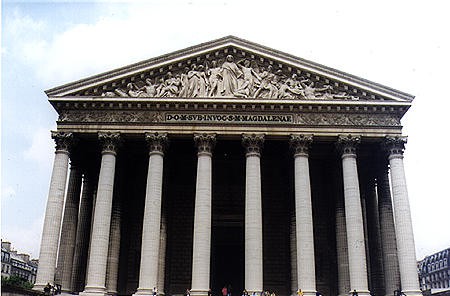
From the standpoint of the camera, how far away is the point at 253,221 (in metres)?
28.4

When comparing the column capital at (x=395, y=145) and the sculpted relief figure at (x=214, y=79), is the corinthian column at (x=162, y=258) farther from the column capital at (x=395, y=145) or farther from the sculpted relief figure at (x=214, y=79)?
the column capital at (x=395, y=145)

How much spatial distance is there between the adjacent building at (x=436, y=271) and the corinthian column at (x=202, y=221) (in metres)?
59.5

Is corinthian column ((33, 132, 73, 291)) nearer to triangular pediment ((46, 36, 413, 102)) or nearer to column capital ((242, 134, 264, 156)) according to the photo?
triangular pediment ((46, 36, 413, 102))

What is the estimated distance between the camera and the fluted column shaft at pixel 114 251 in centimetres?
3075

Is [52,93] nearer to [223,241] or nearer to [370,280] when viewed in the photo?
[223,241]

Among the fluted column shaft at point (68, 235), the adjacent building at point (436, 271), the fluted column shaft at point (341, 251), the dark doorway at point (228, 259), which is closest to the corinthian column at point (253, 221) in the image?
the fluted column shaft at point (341, 251)

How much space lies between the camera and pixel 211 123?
100 ft

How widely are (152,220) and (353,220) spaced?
11480 mm

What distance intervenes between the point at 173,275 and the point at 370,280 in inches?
514

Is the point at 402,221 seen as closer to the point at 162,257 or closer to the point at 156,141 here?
the point at 162,257

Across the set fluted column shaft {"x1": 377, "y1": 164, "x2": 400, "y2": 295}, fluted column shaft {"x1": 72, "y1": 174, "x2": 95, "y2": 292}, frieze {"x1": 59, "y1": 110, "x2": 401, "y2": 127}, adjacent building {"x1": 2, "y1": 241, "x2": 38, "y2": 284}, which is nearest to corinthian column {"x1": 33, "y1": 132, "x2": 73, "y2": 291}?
frieze {"x1": 59, "y1": 110, "x2": 401, "y2": 127}

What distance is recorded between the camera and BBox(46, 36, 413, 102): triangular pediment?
102 ft

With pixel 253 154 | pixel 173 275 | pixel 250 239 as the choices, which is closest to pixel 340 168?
pixel 253 154

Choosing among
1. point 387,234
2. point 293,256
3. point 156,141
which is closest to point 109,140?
point 156,141
